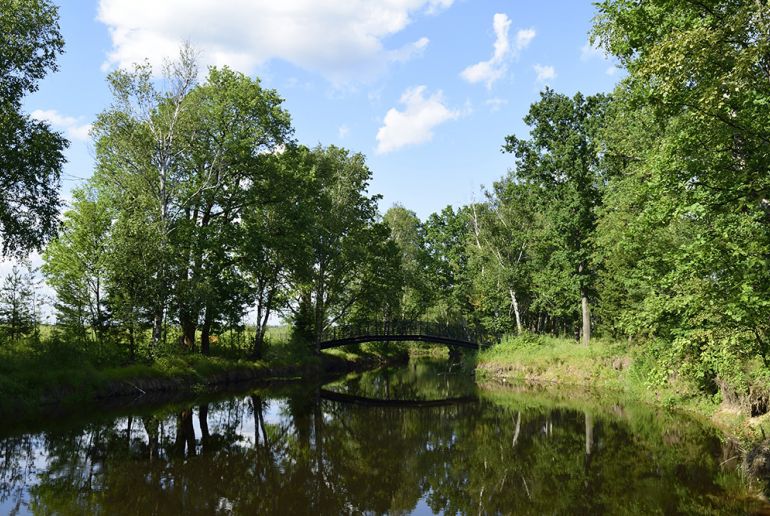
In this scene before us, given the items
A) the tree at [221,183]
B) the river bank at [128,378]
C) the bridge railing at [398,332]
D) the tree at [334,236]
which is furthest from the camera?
the bridge railing at [398,332]

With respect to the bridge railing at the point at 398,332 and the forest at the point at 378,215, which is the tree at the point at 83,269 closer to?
the forest at the point at 378,215

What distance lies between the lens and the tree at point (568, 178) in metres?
31.8

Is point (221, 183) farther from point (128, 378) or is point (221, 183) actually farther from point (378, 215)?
point (378, 215)

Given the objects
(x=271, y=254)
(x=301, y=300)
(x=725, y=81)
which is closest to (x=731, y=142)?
(x=725, y=81)

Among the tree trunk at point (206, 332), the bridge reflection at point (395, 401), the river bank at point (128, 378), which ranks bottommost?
the bridge reflection at point (395, 401)

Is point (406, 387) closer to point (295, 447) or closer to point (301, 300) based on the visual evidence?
point (301, 300)

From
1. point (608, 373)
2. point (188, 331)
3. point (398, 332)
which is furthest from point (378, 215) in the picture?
point (608, 373)

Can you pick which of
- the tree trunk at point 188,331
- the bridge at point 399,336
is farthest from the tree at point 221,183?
the bridge at point 399,336

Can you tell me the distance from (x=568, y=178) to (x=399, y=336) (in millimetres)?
17953

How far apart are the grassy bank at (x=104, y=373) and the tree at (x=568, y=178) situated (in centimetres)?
1933

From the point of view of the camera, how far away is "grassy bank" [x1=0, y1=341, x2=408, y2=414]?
18.3 m

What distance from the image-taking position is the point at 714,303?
10875 millimetres

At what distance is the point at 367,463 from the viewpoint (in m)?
13.2

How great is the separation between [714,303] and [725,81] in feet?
14.9
